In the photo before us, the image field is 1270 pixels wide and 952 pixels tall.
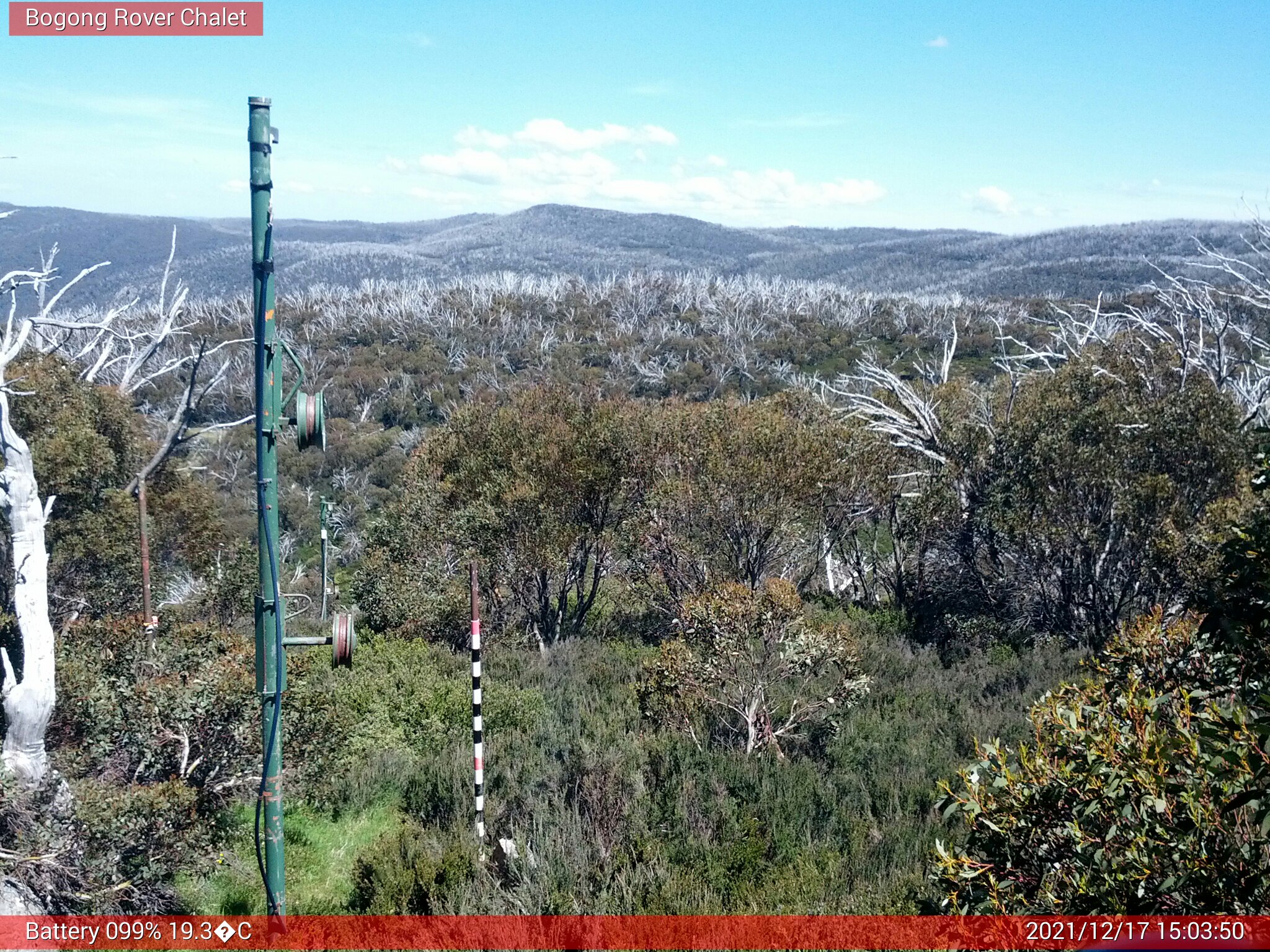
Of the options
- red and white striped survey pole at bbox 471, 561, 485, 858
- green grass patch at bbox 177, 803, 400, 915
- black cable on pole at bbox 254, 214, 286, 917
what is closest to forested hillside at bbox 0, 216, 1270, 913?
green grass patch at bbox 177, 803, 400, 915

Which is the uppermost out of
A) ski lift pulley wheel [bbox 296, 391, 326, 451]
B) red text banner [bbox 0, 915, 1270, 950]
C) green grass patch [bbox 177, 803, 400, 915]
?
ski lift pulley wheel [bbox 296, 391, 326, 451]

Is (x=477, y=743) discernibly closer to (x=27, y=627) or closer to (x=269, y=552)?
(x=269, y=552)

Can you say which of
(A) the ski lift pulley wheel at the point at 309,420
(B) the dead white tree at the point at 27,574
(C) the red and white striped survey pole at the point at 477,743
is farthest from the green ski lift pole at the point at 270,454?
(B) the dead white tree at the point at 27,574

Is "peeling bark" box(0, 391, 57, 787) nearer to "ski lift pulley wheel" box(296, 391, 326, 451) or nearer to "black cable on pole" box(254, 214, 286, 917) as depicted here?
"black cable on pole" box(254, 214, 286, 917)

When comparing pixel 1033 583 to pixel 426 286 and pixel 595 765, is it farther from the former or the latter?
pixel 426 286

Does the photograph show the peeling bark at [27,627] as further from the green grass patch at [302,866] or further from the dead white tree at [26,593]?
the green grass patch at [302,866]

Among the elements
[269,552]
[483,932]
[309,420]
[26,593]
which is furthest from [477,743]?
[26,593]
